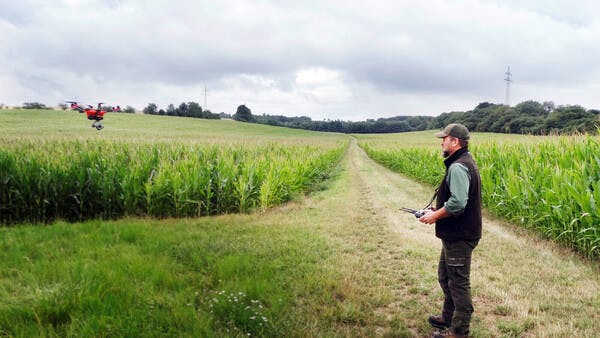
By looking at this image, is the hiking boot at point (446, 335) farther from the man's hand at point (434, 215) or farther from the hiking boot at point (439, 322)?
the man's hand at point (434, 215)

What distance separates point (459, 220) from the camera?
342 centimetres

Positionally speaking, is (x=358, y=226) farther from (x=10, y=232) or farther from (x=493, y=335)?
(x=10, y=232)

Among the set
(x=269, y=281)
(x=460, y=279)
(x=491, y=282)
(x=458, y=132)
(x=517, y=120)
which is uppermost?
(x=517, y=120)

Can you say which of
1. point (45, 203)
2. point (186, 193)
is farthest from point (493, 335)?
point (45, 203)

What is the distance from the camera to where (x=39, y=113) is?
59938 millimetres

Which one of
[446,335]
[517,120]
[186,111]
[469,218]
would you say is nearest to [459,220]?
[469,218]

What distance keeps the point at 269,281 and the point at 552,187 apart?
277 inches

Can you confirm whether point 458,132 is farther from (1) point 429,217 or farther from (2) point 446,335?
(2) point 446,335

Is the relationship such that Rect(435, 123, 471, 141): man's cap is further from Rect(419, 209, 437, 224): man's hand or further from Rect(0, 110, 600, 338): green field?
Rect(0, 110, 600, 338): green field

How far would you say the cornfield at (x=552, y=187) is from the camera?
6245 millimetres

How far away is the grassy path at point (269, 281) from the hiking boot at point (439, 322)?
11cm

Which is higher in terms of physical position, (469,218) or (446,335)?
(469,218)

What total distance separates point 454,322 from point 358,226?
470 cm

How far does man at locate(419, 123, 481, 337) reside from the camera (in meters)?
3.34
